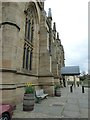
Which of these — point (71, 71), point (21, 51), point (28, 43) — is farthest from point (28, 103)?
point (71, 71)

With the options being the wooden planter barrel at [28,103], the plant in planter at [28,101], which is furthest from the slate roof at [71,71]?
the wooden planter barrel at [28,103]

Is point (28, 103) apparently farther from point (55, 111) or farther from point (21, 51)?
point (21, 51)

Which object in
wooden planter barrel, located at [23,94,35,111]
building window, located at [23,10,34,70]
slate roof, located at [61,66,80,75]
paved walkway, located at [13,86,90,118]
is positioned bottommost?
paved walkway, located at [13,86,90,118]

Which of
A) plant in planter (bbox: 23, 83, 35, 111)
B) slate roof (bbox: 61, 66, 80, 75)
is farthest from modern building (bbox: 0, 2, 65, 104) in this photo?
slate roof (bbox: 61, 66, 80, 75)

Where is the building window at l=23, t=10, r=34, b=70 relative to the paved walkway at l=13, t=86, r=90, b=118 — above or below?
above

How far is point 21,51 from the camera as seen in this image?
12555mm

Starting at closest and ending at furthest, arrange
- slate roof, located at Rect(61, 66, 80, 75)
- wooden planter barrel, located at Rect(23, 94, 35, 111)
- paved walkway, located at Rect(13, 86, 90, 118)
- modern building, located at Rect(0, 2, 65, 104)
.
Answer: paved walkway, located at Rect(13, 86, 90, 118) < wooden planter barrel, located at Rect(23, 94, 35, 111) < modern building, located at Rect(0, 2, 65, 104) < slate roof, located at Rect(61, 66, 80, 75)

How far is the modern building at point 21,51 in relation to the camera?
9.44 meters

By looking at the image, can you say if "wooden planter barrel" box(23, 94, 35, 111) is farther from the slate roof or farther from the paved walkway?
the slate roof

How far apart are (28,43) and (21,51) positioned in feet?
8.35

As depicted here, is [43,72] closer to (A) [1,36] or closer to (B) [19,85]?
(B) [19,85]

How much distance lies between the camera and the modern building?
944 cm

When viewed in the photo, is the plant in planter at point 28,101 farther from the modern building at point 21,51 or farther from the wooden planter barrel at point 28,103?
the modern building at point 21,51

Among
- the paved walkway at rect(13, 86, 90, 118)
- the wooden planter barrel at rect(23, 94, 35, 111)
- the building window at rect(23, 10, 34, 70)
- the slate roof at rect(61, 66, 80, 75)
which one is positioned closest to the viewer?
the paved walkway at rect(13, 86, 90, 118)
